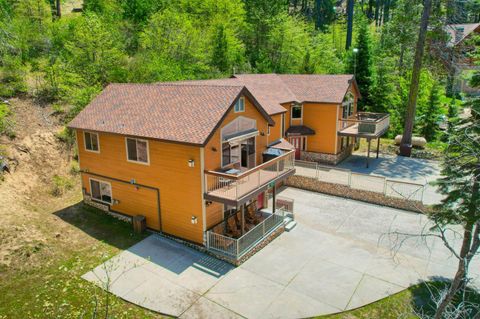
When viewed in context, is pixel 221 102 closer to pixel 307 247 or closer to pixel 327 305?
pixel 307 247

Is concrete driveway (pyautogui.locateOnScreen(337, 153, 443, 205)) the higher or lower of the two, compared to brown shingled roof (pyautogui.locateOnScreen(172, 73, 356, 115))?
lower

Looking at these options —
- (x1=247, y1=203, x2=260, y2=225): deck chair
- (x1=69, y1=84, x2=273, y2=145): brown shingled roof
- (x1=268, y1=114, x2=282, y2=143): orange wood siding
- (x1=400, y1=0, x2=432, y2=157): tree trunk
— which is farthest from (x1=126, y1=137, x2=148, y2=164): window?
(x1=400, y1=0, x2=432, y2=157): tree trunk

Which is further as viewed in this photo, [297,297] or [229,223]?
[229,223]

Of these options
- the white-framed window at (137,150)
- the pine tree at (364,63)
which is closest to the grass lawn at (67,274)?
the white-framed window at (137,150)

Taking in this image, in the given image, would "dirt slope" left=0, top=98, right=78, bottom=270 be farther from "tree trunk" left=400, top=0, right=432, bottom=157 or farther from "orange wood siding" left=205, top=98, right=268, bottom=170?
"tree trunk" left=400, top=0, right=432, bottom=157

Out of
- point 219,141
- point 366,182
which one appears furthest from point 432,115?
point 219,141

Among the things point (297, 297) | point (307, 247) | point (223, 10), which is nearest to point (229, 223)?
point (307, 247)
